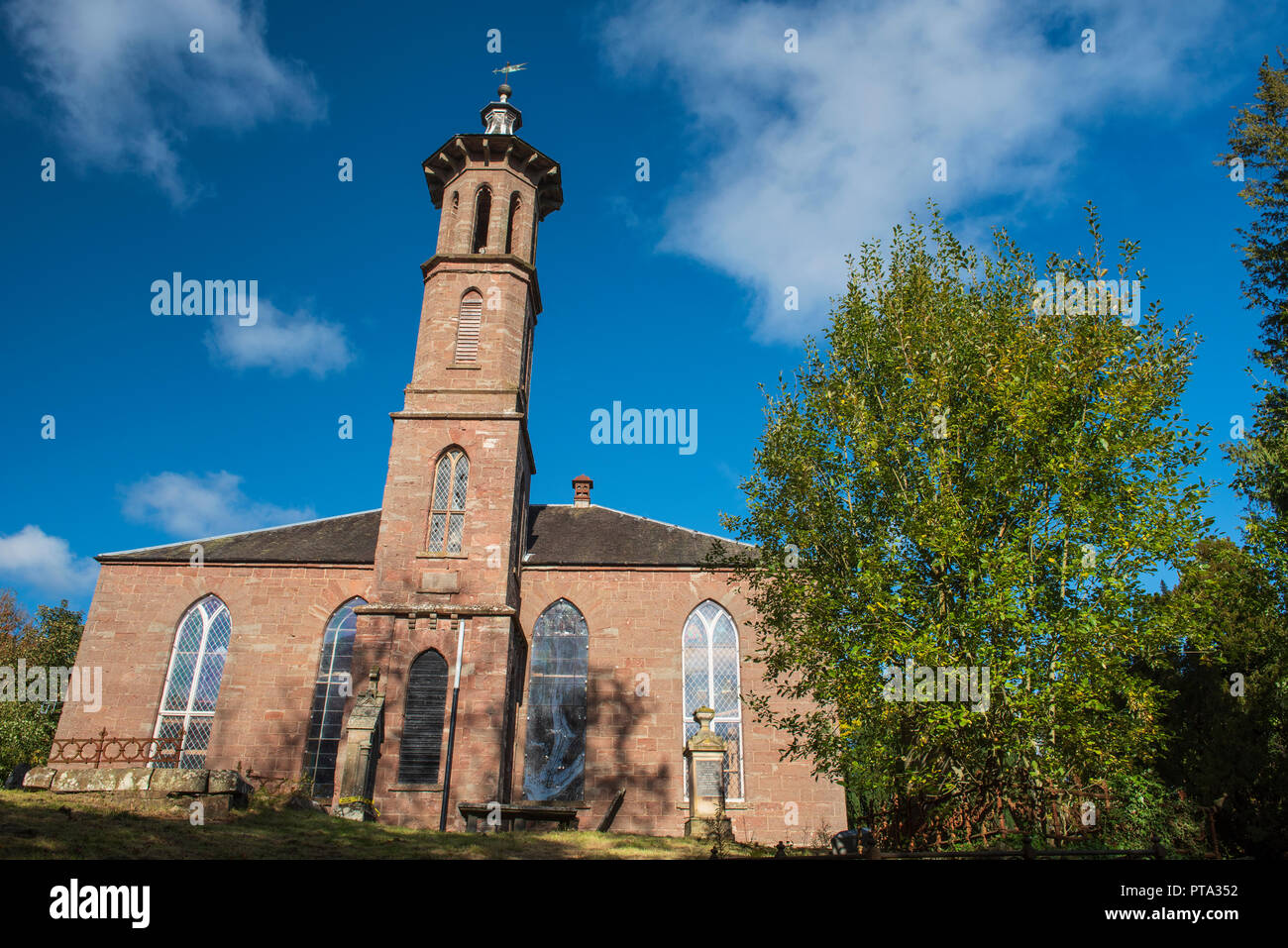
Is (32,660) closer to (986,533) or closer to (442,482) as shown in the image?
(442,482)

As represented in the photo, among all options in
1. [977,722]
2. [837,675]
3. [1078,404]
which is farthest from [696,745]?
[1078,404]

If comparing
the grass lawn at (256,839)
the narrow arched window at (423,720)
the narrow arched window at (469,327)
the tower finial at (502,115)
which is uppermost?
the tower finial at (502,115)

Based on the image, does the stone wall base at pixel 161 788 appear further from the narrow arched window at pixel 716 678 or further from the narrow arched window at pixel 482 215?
the narrow arched window at pixel 482 215

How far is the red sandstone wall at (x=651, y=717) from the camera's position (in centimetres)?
2020

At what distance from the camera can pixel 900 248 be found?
54.7 feet

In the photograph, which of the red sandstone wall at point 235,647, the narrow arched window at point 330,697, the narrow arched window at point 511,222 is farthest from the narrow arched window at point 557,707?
the narrow arched window at point 511,222

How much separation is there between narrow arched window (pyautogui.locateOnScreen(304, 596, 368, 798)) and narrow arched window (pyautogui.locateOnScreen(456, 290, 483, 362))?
24.0 ft

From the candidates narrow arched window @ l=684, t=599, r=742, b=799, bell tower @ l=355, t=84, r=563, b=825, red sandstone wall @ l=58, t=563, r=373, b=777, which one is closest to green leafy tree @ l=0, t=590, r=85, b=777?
red sandstone wall @ l=58, t=563, r=373, b=777

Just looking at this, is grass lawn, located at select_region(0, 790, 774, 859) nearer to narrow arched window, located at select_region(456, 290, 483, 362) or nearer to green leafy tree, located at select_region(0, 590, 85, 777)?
narrow arched window, located at select_region(456, 290, 483, 362)

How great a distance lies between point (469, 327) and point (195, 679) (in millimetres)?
11899

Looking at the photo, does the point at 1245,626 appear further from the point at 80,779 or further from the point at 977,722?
the point at 80,779

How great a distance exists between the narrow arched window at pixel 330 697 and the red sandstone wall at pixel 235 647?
0.62 feet

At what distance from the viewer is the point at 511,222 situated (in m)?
24.6

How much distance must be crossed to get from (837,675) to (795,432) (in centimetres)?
507
